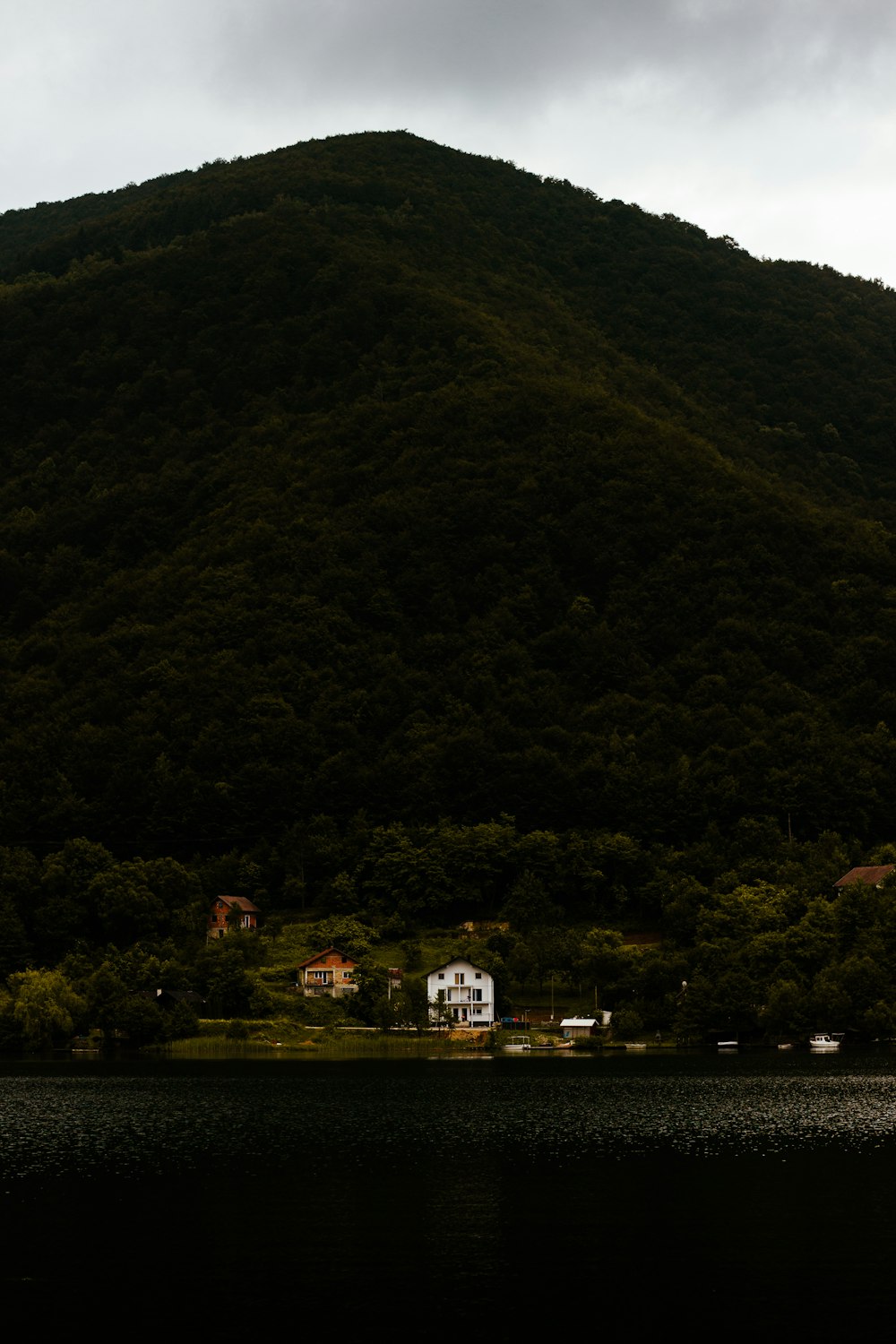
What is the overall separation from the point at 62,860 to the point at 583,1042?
5814 cm

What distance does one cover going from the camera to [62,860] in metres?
152

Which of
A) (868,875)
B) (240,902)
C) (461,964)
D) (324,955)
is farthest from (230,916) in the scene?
(868,875)

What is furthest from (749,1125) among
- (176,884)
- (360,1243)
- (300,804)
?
(300,804)

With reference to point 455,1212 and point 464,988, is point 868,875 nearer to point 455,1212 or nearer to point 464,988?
point 464,988

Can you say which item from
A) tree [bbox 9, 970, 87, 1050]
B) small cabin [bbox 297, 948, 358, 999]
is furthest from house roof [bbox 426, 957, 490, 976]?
tree [bbox 9, 970, 87, 1050]

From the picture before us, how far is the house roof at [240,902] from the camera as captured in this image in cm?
15400

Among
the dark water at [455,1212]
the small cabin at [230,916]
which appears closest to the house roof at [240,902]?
the small cabin at [230,916]

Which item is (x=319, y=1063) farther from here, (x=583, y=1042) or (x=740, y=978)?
(x=740, y=978)

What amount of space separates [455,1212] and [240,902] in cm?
10886

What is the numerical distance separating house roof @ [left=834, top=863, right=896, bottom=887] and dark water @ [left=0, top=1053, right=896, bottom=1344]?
54.9 meters

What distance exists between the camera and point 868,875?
5507 inches

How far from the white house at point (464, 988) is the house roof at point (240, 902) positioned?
31400mm

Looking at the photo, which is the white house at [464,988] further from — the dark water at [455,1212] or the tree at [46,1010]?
the dark water at [455,1212]

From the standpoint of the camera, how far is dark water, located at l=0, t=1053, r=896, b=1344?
36.6 m
